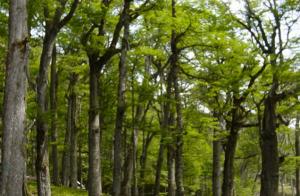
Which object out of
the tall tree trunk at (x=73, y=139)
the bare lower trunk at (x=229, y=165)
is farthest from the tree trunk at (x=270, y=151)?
the tall tree trunk at (x=73, y=139)

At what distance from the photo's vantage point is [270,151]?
15.2m

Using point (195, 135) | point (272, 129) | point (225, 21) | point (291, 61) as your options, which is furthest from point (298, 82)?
point (195, 135)

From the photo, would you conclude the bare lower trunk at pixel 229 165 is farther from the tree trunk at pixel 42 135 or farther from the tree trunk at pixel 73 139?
the tree trunk at pixel 42 135

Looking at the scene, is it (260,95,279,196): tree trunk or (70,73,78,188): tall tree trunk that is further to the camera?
(70,73,78,188): tall tree trunk

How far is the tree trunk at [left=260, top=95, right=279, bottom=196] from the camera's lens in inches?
596

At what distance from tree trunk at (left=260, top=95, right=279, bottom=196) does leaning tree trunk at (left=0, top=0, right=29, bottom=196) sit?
9671mm

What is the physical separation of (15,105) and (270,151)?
10005mm

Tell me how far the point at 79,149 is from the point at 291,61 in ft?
73.4

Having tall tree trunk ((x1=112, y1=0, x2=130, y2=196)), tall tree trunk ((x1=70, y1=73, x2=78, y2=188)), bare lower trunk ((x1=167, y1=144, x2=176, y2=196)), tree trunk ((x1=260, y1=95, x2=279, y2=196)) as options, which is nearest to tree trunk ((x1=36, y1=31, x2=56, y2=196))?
tall tree trunk ((x1=112, y1=0, x2=130, y2=196))

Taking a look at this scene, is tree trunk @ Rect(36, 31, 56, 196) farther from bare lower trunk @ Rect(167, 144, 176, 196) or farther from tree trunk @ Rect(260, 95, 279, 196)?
A: bare lower trunk @ Rect(167, 144, 176, 196)

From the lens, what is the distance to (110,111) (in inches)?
899

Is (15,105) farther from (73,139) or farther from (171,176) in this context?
(73,139)

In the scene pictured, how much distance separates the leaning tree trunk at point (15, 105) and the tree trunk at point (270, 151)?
9.67m

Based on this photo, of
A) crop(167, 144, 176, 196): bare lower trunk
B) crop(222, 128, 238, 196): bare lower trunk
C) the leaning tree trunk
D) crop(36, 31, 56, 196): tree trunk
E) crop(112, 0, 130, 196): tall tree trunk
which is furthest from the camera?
crop(222, 128, 238, 196): bare lower trunk
